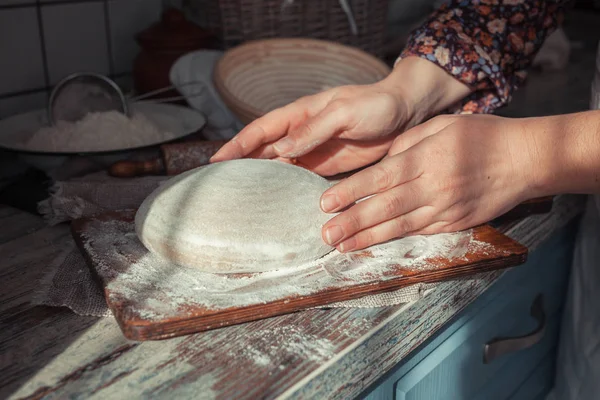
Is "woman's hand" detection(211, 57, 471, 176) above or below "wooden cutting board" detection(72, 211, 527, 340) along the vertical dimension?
above

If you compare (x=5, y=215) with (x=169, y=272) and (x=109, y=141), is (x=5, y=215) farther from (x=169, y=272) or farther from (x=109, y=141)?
(x=169, y=272)

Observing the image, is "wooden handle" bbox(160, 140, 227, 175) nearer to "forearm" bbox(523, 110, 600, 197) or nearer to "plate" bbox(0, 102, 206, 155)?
"plate" bbox(0, 102, 206, 155)

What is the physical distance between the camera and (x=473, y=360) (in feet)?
2.63

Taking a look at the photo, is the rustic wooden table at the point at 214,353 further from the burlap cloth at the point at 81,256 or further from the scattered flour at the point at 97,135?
the scattered flour at the point at 97,135

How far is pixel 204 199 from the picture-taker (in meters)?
0.66

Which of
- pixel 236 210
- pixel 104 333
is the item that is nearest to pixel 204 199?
pixel 236 210

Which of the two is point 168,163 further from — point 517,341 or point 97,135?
point 517,341

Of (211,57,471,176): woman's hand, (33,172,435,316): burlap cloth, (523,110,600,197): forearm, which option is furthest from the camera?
(211,57,471,176): woman's hand

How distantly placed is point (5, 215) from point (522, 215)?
730mm

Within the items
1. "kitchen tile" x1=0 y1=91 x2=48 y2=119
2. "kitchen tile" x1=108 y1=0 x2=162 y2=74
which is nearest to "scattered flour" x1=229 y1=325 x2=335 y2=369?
"kitchen tile" x1=0 y1=91 x2=48 y2=119

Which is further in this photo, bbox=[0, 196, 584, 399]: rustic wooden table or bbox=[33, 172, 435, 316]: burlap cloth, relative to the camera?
bbox=[33, 172, 435, 316]: burlap cloth

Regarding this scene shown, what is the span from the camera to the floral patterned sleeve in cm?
98

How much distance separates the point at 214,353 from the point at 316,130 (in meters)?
0.37

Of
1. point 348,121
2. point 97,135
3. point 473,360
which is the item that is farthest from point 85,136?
point 473,360
